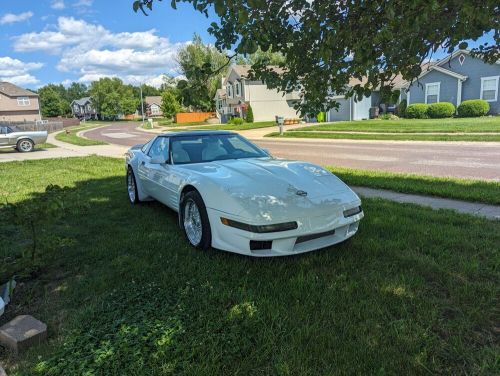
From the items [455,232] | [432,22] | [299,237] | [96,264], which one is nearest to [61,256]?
[96,264]

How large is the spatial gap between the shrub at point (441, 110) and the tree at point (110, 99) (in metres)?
77.2

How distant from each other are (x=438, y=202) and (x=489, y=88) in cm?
2827

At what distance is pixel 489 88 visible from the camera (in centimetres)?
2920

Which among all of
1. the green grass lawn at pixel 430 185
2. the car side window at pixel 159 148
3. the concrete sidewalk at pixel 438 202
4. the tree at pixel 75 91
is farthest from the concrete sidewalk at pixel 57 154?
the tree at pixel 75 91

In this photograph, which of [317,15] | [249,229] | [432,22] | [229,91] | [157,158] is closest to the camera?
[432,22]

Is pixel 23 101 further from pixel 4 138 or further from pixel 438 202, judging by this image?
pixel 438 202

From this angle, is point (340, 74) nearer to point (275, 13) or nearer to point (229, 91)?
point (275, 13)

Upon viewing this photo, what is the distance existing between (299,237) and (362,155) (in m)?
10.7

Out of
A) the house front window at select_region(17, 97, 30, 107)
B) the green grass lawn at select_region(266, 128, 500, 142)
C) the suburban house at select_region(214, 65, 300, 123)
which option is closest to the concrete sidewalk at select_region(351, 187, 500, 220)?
the green grass lawn at select_region(266, 128, 500, 142)

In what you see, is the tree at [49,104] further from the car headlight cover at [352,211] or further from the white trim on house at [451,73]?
the car headlight cover at [352,211]

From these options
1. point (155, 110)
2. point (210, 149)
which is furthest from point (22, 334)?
point (155, 110)

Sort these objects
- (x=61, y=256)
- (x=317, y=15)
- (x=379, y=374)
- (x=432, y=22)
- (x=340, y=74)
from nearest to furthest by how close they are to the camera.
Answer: (x=379, y=374) < (x=432, y=22) < (x=317, y=15) < (x=340, y=74) < (x=61, y=256)

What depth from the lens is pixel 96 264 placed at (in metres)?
4.14

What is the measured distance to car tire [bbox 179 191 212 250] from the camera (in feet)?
13.4
